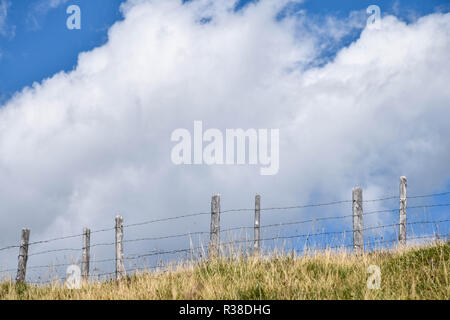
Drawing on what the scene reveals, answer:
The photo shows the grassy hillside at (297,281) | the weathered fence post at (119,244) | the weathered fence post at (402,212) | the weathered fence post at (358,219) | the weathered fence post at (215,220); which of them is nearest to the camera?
the grassy hillside at (297,281)

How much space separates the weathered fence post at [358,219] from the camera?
14898 mm

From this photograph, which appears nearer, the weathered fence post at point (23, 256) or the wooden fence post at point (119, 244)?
the wooden fence post at point (119, 244)

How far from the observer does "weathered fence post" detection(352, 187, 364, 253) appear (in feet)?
48.9

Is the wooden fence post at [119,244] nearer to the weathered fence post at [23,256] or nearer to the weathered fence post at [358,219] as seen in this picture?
the weathered fence post at [23,256]

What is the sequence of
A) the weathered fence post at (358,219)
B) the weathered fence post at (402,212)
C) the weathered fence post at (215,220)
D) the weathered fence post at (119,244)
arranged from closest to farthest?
the weathered fence post at (215,220)
the weathered fence post at (358,219)
the weathered fence post at (119,244)
the weathered fence post at (402,212)

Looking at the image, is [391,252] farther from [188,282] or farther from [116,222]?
[116,222]

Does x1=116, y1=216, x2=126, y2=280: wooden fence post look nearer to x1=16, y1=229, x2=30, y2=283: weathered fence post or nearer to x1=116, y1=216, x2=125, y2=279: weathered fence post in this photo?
x1=116, y1=216, x2=125, y2=279: weathered fence post

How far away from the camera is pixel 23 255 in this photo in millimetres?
16625

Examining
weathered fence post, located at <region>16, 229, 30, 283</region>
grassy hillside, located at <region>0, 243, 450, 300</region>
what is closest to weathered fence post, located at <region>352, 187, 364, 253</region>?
grassy hillside, located at <region>0, 243, 450, 300</region>

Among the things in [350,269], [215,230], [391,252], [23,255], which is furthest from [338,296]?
[23,255]

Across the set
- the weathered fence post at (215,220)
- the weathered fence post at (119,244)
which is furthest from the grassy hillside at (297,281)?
the weathered fence post at (119,244)

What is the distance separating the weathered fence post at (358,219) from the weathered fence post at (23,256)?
10217 millimetres

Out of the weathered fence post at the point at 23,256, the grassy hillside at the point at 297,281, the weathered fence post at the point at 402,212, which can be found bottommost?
the grassy hillside at the point at 297,281

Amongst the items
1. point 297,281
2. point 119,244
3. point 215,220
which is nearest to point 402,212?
point 215,220
